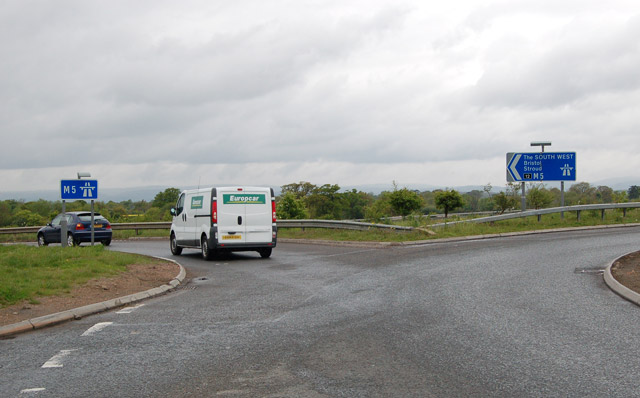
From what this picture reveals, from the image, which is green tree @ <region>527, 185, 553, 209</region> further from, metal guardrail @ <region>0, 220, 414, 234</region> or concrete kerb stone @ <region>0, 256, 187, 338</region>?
concrete kerb stone @ <region>0, 256, 187, 338</region>

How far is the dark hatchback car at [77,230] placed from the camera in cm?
2458

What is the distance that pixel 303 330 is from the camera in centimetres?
765

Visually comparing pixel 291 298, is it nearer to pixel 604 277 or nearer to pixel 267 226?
pixel 604 277

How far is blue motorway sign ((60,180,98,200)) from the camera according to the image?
18.9 metres

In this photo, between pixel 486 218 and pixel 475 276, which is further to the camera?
pixel 486 218

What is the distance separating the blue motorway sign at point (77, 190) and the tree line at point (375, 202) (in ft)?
40.7

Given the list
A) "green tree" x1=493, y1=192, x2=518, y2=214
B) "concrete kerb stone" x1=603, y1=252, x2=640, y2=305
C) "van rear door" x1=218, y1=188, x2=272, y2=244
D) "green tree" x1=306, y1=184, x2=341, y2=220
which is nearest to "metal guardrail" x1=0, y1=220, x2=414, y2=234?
"van rear door" x1=218, y1=188, x2=272, y2=244

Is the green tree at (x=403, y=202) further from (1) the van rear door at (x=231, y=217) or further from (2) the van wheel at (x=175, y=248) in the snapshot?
(1) the van rear door at (x=231, y=217)

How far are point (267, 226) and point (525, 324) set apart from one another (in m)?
11.6

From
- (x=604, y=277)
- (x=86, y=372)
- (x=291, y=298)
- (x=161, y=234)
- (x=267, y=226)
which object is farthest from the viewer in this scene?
(x=161, y=234)

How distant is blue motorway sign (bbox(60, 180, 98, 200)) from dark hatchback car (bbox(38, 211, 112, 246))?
5953 mm

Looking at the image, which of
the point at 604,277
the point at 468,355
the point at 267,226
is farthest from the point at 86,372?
the point at 267,226

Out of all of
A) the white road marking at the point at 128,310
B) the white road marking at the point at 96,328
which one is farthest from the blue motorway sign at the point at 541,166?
the white road marking at the point at 96,328

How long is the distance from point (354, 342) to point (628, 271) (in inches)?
311
